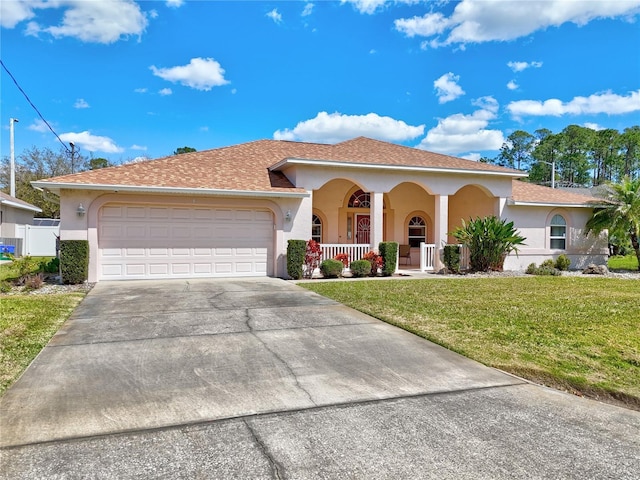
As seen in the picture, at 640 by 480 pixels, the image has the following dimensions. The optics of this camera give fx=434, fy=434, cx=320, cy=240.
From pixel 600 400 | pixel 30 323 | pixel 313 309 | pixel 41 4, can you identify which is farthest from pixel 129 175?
pixel 600 400

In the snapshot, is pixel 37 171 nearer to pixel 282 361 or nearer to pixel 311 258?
pixel 311 258

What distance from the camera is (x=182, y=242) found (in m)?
13.5

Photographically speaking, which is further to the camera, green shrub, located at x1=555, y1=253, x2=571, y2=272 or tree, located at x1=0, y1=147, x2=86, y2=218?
tree, located at x1=0, y1=147, x2=86, y2=218

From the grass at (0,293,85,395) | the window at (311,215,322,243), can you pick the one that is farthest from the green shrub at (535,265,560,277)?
the grass at (0,293,85,395)

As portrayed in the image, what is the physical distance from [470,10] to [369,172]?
5.96 meters

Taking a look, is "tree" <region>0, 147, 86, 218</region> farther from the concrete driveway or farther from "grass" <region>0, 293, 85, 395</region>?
the concrete driveway

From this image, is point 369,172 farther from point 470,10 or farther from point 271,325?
point 271,325

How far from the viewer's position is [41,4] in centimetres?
1240

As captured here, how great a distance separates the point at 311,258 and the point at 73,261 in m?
6.97

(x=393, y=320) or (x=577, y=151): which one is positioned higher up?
(x=577, y=151)

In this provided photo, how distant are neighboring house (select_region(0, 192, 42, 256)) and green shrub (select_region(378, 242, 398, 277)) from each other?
62.3 feet

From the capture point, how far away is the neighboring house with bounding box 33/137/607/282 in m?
12.9

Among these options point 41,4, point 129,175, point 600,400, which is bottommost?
point 600,400

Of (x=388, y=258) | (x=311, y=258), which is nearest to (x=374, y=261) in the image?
(x=388, y=258)
